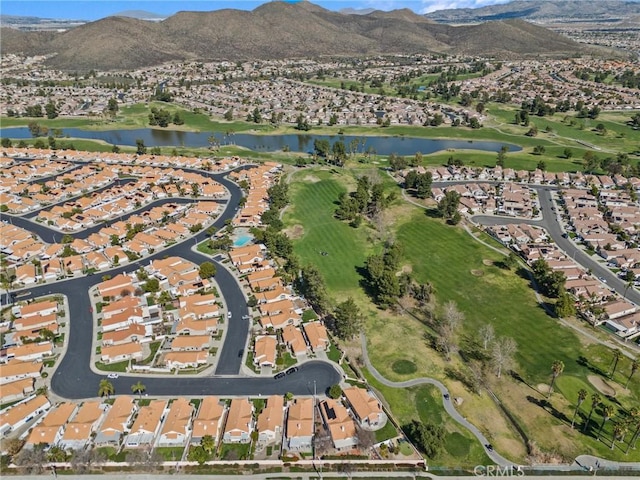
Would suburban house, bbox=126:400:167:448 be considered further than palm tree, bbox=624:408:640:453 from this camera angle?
Yes

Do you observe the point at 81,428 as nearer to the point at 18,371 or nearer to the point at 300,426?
the point at 18,371

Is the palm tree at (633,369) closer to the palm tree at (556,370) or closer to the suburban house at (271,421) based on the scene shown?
the palm tree at (556,370)

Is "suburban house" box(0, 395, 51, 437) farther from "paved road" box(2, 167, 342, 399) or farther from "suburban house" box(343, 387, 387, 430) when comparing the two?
"suburban house" box(343, 387, 387, 430)

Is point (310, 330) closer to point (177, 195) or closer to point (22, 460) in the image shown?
point (22, 460)

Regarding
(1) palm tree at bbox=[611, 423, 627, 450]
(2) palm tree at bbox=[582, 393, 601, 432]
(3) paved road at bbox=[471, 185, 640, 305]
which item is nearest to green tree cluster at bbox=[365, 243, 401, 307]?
(2) palm tree at bbox=[582, 393, 601, 432]

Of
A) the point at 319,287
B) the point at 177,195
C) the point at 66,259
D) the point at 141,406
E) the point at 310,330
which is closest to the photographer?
the point at 141,406

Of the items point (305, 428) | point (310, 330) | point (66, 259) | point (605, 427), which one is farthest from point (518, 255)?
point (66, 259)

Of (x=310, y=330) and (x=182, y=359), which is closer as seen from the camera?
(x=182, y=359)

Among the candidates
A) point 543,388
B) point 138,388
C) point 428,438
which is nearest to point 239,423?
point 138,388

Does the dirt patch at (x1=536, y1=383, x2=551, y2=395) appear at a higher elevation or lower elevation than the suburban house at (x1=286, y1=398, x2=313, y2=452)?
lower
